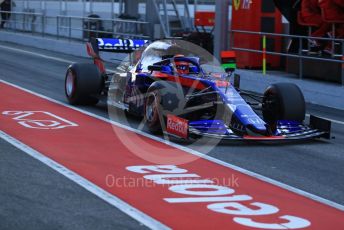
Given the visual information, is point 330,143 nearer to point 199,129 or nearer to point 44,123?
point 199,129

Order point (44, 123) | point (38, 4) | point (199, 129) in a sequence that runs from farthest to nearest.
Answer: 1. point (38, 4)
2. point (44, 123)
3. point (199, 129)

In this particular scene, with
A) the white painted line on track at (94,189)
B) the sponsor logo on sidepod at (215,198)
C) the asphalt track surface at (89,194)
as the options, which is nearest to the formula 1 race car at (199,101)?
the asphalt track surface at (89,194)

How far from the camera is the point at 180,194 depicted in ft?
21.9

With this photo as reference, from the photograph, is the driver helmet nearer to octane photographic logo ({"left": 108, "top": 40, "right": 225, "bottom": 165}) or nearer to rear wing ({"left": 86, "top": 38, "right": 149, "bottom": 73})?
octane photographic logo ({"left": 108, "top": 40, "right": 225, "bottom": 165})

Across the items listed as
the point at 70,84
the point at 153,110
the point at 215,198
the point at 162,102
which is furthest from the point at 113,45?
the point at 215,198

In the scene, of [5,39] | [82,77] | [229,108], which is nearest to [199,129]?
[229,108]

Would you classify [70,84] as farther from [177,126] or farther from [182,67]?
[177,126]

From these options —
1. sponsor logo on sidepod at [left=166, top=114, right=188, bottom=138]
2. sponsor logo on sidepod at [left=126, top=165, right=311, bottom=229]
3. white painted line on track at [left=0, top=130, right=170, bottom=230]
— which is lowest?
sponsor logo on sidepod at [left=126, top=165, right=311, bottom=229]

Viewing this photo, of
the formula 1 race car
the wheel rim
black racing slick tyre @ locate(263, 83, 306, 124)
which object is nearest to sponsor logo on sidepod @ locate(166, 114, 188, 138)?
the formula 1 race car

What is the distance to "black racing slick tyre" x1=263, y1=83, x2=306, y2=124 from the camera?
9.72 meters

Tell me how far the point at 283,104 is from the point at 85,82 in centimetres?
397

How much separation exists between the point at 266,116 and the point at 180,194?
3719 mm

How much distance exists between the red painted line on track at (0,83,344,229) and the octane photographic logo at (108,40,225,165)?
0.13 m

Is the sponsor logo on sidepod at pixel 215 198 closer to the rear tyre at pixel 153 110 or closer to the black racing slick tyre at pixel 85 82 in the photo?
the rear tyre at pixel 153 110
